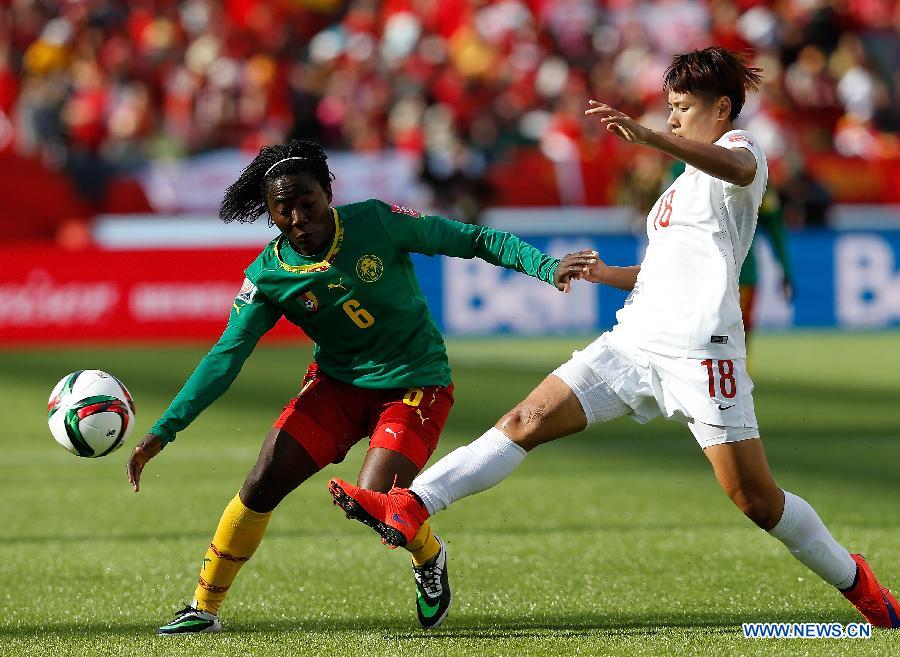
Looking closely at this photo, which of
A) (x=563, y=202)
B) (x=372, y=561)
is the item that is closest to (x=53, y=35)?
(x=563, y=202)

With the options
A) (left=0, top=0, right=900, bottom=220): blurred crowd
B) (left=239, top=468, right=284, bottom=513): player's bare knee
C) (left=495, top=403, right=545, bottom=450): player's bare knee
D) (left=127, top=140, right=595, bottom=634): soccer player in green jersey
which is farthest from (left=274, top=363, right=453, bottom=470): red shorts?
(left=0, top=0, right=900, bottom=220): blurred crowd

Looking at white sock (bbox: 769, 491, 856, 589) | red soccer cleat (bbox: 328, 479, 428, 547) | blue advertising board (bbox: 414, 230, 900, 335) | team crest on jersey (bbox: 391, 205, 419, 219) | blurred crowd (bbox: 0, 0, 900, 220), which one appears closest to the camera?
red soccer cleat (bbox: 328, 479, 428, 547)

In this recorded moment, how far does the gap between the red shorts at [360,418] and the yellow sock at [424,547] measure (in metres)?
0.24

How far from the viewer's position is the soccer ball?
530 centimetres

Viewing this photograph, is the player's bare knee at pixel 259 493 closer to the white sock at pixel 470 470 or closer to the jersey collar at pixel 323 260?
the white sock at pixel 470 470

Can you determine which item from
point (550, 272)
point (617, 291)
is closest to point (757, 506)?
point (550, 272)

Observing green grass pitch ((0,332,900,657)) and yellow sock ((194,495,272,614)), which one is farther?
yellow sock ((194,495,272,614))

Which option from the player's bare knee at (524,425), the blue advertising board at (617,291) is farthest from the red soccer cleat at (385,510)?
the blue advertising board at (617,291)

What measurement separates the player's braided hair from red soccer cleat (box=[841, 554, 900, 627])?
2.27m

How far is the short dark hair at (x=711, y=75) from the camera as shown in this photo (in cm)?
493

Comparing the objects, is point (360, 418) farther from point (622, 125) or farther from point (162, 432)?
point (622, 125)

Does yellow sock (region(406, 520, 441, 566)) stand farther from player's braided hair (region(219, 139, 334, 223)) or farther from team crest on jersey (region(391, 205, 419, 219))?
player's braided hair (region(219, 139, 334, 223))

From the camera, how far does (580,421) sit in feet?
16.7

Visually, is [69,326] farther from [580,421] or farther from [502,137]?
[580,421]
